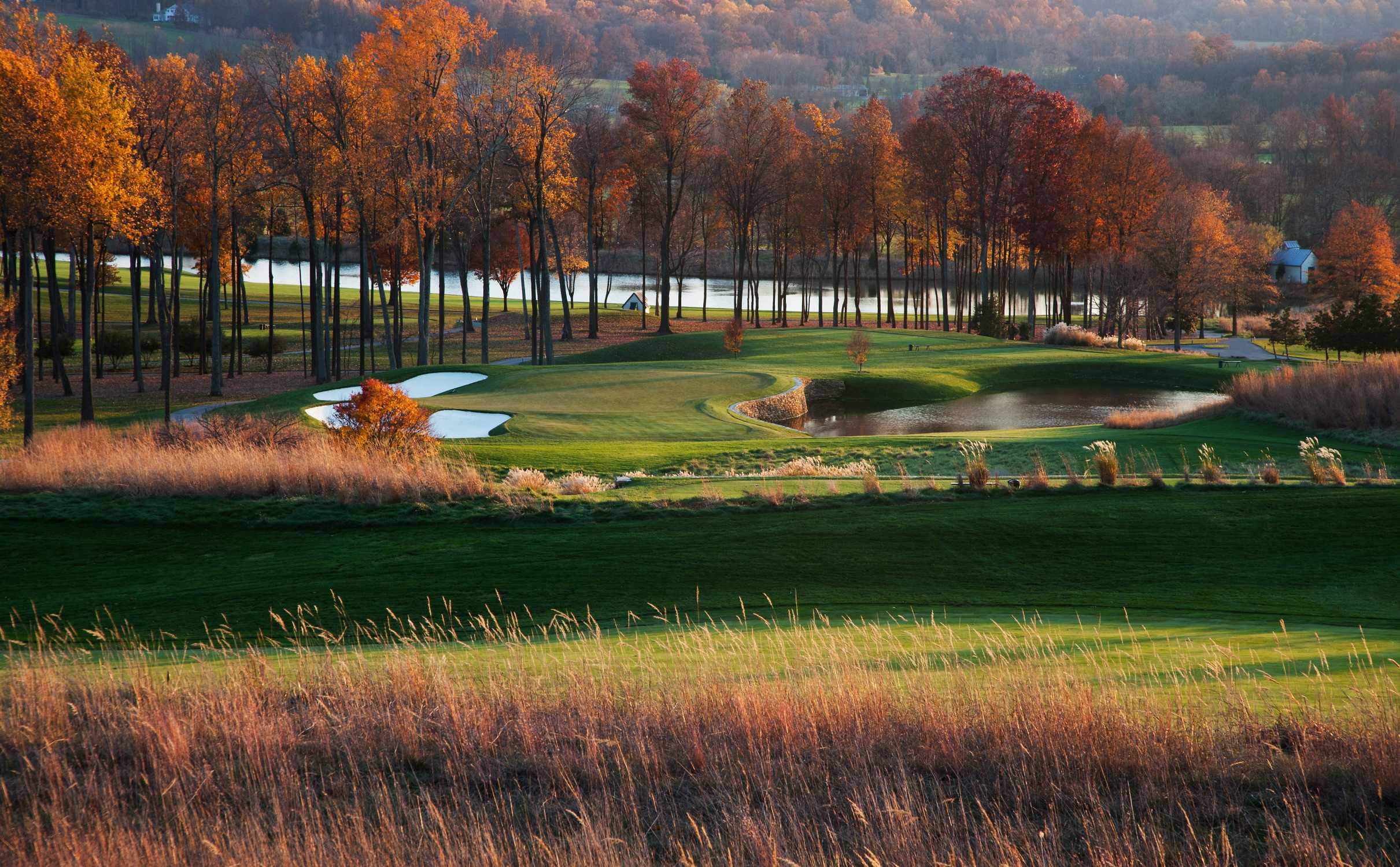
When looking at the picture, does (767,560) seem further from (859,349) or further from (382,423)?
(859,349)

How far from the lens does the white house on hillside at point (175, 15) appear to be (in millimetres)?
182750

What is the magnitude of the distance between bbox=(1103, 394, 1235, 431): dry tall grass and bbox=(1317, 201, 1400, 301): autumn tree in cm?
4062

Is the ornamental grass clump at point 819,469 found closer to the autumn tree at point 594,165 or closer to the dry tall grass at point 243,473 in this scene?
the dry tall grass at point 243,473

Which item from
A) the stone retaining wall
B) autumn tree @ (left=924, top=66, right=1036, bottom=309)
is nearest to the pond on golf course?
the stone retaining wall


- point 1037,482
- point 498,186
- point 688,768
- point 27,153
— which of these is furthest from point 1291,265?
point 688,768

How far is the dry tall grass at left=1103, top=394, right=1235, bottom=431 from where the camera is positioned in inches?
1030

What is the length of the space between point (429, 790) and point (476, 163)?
Result: 37345 millimetres

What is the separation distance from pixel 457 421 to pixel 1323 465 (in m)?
19.2

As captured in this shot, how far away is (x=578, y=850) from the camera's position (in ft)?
15.9

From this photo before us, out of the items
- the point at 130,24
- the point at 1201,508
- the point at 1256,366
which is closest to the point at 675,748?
the point at 1201,508

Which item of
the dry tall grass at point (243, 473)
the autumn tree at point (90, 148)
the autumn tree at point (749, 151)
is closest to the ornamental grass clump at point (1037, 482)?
the dry tall grass at point (243, 473)

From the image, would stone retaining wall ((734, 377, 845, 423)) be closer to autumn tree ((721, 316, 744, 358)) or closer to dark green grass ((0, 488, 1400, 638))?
autumn tree ((721, 316, 744, 358))

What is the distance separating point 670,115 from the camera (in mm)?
49562

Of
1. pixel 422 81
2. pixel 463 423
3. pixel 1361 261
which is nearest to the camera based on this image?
pixel 463 423
